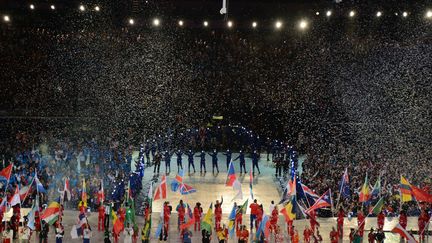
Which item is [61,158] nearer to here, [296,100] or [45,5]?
[45,5]

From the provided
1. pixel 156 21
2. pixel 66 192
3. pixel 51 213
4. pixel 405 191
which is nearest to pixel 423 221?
pixel 405 191

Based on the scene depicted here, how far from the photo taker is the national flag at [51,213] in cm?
1522

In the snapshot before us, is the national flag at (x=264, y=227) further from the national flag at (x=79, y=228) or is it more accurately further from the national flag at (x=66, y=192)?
the national flag at (x=66, y=192)

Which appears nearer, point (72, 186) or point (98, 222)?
point (98, 222)

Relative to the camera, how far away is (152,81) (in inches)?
1367

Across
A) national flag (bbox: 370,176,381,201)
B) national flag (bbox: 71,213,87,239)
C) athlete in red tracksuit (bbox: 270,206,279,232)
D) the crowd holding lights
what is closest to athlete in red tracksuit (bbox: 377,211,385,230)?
national flag (bbox: 370,176,381,201)

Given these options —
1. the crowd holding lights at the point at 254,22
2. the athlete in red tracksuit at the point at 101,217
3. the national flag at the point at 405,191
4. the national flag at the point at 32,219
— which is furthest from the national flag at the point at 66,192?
the crowd holding lights at the point at 254,22

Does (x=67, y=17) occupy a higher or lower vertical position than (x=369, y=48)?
higher

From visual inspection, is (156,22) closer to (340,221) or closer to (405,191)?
(340,221)

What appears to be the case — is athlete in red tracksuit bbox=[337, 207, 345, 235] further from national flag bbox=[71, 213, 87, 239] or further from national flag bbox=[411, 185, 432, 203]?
national flag bbox=[71, 213, 87, 239]

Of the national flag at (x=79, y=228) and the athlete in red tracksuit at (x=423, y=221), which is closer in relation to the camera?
the national flag at (x=79, y=228)

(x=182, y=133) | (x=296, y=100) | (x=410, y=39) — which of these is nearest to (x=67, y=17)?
(x=182, y=133)

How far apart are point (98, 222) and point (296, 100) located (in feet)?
59.0

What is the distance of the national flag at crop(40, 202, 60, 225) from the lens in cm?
1522
